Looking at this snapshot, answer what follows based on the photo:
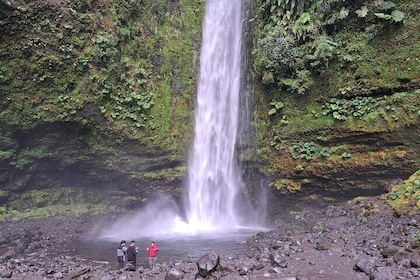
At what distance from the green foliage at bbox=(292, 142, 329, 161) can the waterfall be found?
2917mm

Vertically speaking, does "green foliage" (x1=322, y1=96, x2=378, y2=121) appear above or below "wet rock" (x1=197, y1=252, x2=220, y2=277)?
above

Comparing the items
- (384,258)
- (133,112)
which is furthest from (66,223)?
(384,258)

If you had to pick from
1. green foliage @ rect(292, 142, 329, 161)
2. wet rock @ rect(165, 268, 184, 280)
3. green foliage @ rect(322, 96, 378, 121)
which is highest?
green foliage @ rect(322, 96, 378, 121)

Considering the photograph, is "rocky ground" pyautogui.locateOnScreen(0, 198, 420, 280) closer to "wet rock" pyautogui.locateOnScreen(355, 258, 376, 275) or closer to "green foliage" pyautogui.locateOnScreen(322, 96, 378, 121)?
"wet rock" pyautogui.locateOnScreen(355, 258, 376, 275)

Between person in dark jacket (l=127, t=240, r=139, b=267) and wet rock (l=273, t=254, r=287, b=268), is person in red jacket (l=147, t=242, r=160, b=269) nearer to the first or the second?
person in dark jacket (l=127, t=240, r=139, b=267)

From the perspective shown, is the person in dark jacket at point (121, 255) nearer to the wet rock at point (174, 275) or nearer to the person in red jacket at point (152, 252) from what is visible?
the person in red jacket at point (152, 252)

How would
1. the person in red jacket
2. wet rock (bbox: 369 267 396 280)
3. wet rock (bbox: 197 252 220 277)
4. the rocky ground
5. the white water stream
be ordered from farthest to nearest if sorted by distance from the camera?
the white water stream, the person in red jacket, wet rock (bbox: 197 252 220 277), the rocky ground, wet rock (bbox: 369 267 396 280)

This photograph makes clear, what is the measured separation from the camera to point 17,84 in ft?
39.2

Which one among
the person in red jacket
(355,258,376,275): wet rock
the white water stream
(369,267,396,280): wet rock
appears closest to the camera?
(369,267,396,280): wet rock

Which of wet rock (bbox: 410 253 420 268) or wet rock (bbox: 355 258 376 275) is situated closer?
wet rock (bbox: 410 253 420 268)

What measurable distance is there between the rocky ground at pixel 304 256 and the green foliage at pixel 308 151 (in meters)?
1.69

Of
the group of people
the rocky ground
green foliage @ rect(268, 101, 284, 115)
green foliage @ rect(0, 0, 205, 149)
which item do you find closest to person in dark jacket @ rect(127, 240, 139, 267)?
the group of people

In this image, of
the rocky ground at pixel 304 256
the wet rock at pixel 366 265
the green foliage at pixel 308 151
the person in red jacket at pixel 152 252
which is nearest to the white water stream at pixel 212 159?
the green foliage at pixel 308 151

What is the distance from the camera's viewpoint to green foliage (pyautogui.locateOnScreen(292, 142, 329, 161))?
36.1 ft
